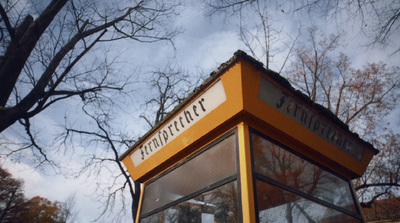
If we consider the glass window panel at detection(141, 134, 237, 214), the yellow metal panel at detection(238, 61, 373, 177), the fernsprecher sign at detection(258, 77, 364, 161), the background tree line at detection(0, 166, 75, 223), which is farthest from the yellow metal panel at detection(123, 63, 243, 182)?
the background tree line at detection(0, 166, 75, 223)

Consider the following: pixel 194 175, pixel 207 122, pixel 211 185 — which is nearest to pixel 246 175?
pixel 211 185

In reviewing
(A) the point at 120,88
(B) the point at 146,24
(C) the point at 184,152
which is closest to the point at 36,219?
(A) the point at 120,88

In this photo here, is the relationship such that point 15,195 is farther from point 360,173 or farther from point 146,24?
point 360,173

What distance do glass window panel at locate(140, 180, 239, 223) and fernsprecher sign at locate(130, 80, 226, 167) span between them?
3.19 feet

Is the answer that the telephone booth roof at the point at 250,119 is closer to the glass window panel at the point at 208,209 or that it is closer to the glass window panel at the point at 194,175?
the glass window panel at the point at 194,175

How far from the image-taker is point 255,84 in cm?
268

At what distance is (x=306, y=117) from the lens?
10.7 ft

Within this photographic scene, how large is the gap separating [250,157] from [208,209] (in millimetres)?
914

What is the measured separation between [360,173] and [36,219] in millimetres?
43901

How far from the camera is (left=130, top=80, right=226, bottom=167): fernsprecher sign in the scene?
2.89 metres

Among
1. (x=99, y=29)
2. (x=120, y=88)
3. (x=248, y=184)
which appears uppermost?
(x=99, y=29)

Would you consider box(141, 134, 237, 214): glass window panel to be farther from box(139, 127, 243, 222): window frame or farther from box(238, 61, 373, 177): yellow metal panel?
box(238, 61, 373, 177): yellow metal panel

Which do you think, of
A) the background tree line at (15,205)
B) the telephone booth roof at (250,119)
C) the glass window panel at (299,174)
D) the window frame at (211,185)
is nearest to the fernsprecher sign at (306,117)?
the telephone booth roof at (250,119)

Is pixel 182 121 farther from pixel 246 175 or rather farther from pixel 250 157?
pixel 246 175
